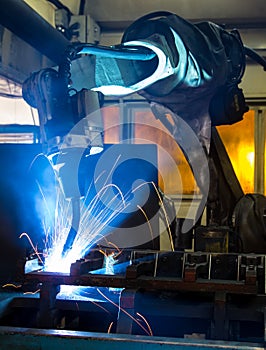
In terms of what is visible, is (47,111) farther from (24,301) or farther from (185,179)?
(185,179)

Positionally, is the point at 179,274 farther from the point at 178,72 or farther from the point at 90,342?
the point at 178,72

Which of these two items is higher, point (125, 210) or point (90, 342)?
point (125, 210)

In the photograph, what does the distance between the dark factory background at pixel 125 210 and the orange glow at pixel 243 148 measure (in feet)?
4.08

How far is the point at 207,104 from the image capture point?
1.77m

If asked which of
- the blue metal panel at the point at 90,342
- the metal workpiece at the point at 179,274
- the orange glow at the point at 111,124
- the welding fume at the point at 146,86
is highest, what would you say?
the orange glow at the point at 111,124

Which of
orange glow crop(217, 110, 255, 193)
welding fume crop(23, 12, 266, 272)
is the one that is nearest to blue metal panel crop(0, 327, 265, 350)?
welding fume crop(23, 12, 266, 272)

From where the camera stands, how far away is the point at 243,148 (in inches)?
135

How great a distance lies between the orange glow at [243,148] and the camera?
3.41 meters

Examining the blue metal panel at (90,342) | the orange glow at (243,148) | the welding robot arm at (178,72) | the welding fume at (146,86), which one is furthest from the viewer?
the orange glow at (243,148)

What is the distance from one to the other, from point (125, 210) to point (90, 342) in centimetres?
112

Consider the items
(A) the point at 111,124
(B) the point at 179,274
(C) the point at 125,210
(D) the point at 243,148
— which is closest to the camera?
(B) the point at 179,274

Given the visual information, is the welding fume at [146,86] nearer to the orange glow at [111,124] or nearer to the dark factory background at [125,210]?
the dark factory background at [125,210]

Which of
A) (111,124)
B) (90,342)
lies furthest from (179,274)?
(111,124)

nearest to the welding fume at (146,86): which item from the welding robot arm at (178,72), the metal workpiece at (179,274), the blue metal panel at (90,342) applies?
the welding robot arm at (178,72)
